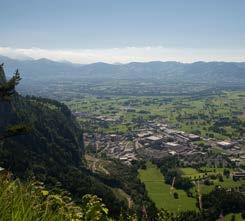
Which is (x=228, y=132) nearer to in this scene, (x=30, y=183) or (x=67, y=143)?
(x=67, y=143)

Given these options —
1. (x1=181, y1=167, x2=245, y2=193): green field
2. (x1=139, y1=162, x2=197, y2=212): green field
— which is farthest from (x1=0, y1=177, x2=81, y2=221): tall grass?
(x1=181, y1=167, x2=245, y2=193): green field

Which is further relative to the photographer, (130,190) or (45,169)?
(130,190)

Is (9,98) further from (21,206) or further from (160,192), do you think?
(160,192)

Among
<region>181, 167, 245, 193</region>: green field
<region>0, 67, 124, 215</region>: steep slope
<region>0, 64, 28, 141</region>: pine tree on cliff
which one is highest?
<region>0, 64, 28, 141</region>: pine tree on cliff

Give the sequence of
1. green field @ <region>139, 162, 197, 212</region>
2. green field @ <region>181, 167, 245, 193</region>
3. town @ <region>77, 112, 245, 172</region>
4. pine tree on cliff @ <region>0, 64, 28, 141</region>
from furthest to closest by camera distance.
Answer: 1. town @ <region>77, 112, 245, 172</region>
2. green field @ <region>181, 167, 245, 193</region>
3. green field @ <region>139, 162, 197, 212</region>
4. pine tree on cliff @ <region>0, 64, 28, 141</region>

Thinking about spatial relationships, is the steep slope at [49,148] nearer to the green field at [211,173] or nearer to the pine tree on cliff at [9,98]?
the green field at [211,173]

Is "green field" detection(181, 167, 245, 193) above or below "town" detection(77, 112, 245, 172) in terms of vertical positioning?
above

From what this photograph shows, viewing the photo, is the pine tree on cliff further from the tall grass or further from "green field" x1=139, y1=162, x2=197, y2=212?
"green field" x1=139, y1=162, x2=197, y2=212

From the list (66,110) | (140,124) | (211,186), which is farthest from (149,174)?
(140,124)

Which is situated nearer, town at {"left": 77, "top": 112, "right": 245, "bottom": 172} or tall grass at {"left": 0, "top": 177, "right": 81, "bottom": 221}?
tall grass at {"left": 0, "top": 177, "right": 81, "bottom": 221}

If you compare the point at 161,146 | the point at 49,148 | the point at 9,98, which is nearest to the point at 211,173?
the point at 49,148
